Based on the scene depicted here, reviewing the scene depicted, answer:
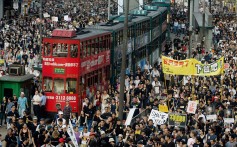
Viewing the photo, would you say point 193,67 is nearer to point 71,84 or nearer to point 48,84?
point 71,84

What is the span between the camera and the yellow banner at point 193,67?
30.0m

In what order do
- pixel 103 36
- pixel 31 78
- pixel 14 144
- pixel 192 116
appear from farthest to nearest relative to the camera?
pixel 103 36 → pixel 31 78 → pixel 192 116 → pixel 14 144

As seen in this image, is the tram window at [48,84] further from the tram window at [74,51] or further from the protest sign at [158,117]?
the protest sign at [158,117]

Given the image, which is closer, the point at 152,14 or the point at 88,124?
the point at 88,124

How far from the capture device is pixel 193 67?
3027 centimetres

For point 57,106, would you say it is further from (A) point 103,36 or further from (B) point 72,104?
(A) point 103,36

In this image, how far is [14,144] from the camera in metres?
19.8

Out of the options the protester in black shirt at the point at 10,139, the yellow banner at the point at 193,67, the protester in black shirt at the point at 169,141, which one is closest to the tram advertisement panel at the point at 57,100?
the yellow banner at the point at 193,67

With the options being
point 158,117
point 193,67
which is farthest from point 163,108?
point 193,67

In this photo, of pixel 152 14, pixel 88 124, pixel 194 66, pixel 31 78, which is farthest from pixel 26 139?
pixel 152 14

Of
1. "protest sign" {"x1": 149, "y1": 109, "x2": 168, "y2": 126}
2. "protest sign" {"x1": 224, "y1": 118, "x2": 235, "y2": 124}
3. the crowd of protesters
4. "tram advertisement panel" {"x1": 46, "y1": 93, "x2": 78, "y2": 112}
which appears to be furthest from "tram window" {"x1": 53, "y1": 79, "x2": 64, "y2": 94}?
"protest sign" {"x1": 224, "y1": 118, "x2": 235, "y2": 124}

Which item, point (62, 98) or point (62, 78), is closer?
point (62, 98)

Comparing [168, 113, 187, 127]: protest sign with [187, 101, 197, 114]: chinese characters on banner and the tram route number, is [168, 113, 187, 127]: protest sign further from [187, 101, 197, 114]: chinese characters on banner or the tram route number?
the tram route number

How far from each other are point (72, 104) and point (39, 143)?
294 inches
